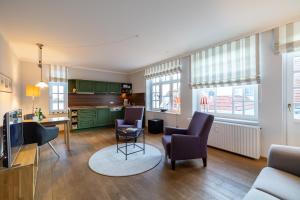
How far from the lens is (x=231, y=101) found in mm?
3400

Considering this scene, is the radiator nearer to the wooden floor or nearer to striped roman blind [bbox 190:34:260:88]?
the wooden floor

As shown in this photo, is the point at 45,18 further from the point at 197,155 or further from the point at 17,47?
the point at 197,155

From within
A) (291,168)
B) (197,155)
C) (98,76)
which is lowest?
(197,155)

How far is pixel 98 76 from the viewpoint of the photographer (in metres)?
6.22

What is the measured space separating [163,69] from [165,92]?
818mm

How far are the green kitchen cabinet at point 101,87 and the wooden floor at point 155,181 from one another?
333 cm

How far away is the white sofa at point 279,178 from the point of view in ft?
3.86

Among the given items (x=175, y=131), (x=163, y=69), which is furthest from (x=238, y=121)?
(x=163, y=69)

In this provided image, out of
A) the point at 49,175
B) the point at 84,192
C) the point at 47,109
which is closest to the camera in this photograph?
the point at 84,192

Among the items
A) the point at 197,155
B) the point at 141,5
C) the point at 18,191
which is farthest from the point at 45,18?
the point at 197,155

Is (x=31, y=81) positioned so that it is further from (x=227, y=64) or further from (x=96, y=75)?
(x=227, y=64)

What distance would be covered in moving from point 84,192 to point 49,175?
33.7 inches

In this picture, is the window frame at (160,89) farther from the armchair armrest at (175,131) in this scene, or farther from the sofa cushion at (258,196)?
the sofa cushion at (258,196)

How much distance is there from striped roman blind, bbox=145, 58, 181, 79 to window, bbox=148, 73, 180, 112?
225 mm
